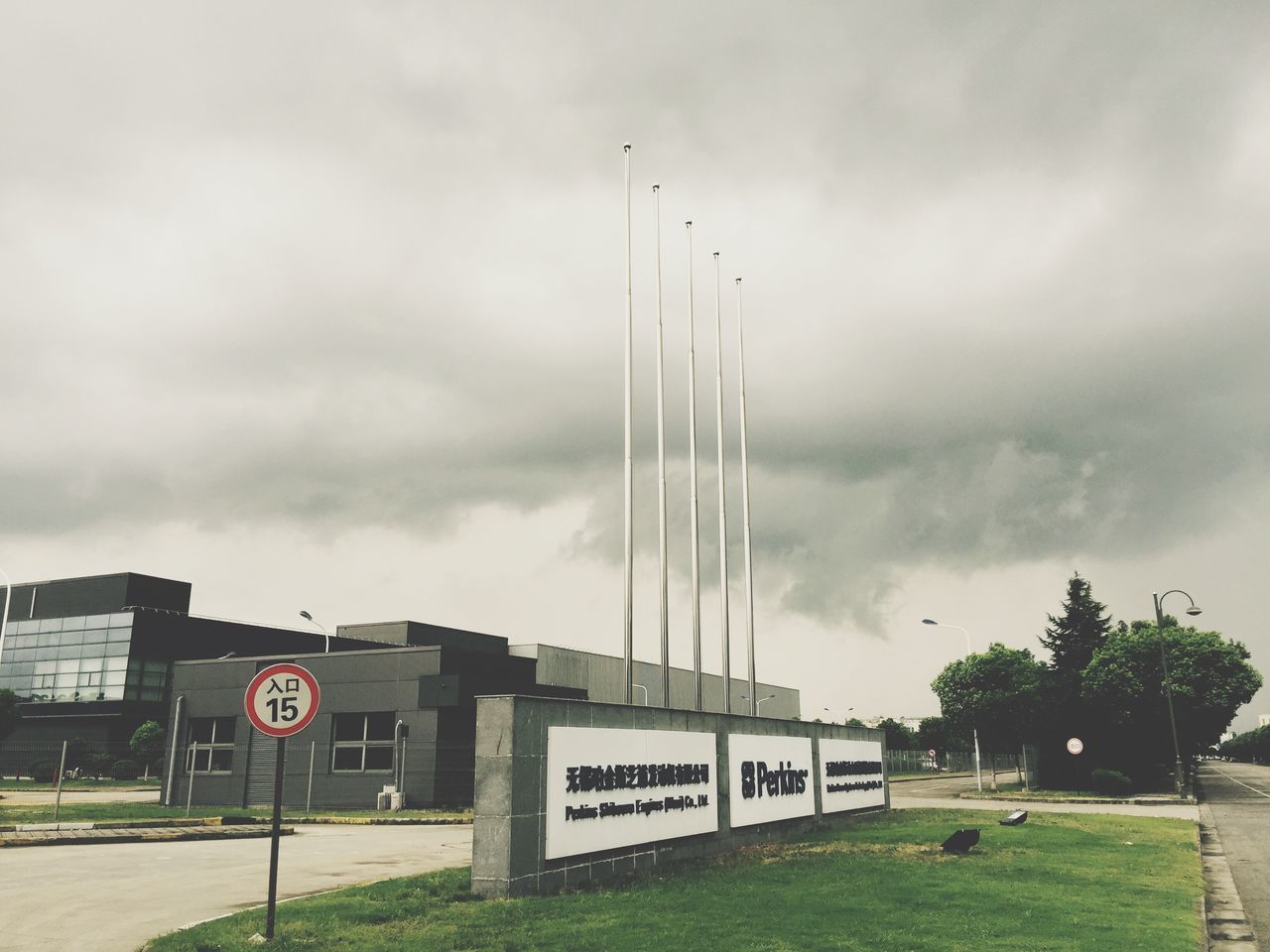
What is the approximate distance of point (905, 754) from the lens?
318 ft

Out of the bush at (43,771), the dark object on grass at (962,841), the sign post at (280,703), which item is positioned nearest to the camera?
the sign post at (280,703)

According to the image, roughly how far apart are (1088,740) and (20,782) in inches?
2413

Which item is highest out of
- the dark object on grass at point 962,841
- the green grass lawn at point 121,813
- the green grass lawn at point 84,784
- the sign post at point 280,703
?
the sign post at point 280,703

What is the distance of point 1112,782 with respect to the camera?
Result: 43969 millimetres

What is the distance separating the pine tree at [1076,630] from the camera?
79.5 m

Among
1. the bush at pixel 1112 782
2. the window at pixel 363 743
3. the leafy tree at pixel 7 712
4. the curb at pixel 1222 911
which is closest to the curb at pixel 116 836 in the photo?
the window at pixel 363 743

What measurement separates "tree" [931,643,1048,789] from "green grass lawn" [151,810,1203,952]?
36145 mm

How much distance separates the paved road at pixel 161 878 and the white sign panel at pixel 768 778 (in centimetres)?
613

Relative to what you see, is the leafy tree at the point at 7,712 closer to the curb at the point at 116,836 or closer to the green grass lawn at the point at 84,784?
the green grass lawn at the point at 84,784

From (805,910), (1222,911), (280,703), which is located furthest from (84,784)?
(1222,911)

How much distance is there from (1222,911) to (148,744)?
211 feet

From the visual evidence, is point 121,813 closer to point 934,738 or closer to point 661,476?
point 661,476

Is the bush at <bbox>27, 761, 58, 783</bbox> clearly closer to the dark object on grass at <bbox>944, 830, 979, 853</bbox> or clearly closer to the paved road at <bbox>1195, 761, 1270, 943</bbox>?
the dark object on grass at <bbox>944, 830, 979, 853</bbox>

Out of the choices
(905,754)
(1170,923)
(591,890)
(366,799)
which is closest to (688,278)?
(591,890)
